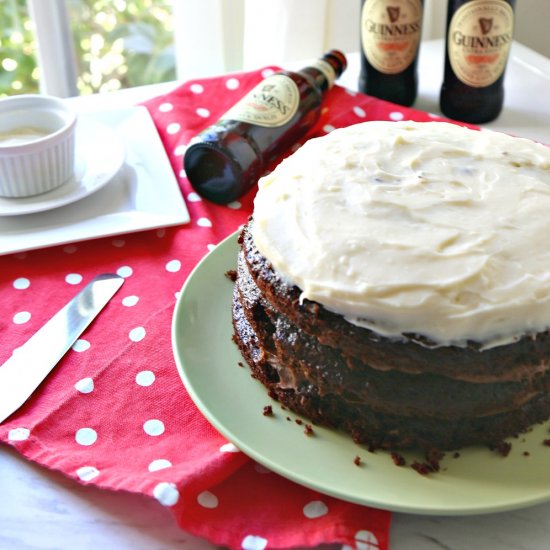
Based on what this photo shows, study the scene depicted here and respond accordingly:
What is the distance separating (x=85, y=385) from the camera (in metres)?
1.07

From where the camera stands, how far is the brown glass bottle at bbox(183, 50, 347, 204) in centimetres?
147

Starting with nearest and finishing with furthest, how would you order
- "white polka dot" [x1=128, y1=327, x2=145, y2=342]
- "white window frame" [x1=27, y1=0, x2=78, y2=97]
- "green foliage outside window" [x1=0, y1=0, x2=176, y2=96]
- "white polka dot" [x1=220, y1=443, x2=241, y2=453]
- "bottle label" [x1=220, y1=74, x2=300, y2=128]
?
"white polka dot" [x1=220, y1=443, x2=241, y2=453]
"white polka dot" [x1=128, y1=327, x2=145, y2=342]
"bottle label" [x1=220, y1=74, x2=300, y2=128]
"white window frame" [x1=27, y1=0, x2=78, y2=97]
"green foliage outside window" [x1=0, y1=0, x2=176, y2=96]

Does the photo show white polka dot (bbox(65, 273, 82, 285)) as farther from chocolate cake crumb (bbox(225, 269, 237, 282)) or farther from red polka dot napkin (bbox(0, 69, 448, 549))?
chocolate cake crumb (bbox(225, 269, 237, 282))

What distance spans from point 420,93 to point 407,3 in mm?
317

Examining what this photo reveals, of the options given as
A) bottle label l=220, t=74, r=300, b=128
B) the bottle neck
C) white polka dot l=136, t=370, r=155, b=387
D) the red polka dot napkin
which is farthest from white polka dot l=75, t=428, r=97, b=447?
the bottle neck

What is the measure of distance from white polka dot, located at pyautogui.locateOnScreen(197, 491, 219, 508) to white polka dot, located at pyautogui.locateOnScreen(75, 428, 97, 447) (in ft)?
0.59

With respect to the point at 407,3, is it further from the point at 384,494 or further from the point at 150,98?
the point at 384,494

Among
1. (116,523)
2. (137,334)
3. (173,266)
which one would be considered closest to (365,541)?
(116,523)

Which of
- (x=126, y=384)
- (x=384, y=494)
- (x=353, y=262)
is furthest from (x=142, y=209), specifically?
(x=384, y=494)

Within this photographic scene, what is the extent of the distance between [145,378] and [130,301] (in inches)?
7.8

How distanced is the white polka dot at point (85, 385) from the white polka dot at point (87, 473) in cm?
16

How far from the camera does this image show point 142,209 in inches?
56.6

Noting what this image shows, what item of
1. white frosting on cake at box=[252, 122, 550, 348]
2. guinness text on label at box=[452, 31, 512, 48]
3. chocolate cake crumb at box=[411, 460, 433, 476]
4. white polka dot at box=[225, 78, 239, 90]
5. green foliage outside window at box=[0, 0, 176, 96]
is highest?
white frosting on cake at box=[252, 122, 550, 348]

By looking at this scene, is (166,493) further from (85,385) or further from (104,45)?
(104,45)
